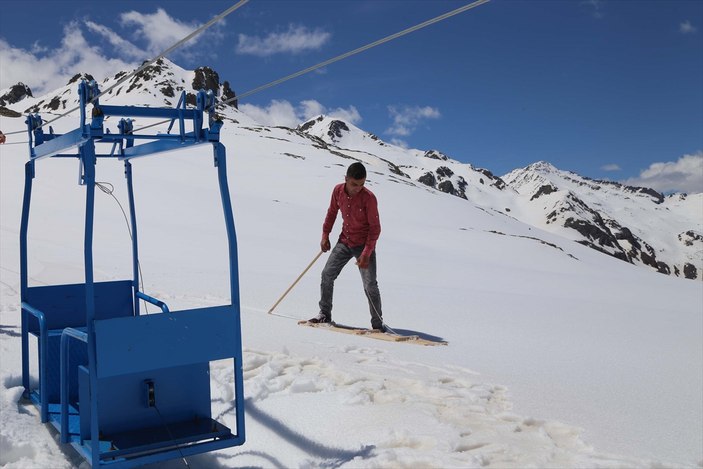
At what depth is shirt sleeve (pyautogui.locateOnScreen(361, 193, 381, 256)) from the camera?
8299mm

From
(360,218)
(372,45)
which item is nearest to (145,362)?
(372,45)

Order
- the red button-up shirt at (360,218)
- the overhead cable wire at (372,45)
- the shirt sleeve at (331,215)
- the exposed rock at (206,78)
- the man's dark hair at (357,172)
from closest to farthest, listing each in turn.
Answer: the overhead cable wire at (372,45) < the man's dark hair at (357,172) < the red button-up shirt at (360,218) < the shirt sleeve at (331,215) < the exposed rock at (206,78)

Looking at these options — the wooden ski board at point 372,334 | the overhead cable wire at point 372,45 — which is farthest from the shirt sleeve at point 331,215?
the overhead cable wire at point 372,45

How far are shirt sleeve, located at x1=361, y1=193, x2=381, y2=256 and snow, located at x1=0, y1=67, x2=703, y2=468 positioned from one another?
1.18m

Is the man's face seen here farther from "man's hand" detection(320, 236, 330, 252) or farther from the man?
"man's hand" detection(320, 236, 330, 252)

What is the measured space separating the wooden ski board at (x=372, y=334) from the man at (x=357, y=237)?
170mm

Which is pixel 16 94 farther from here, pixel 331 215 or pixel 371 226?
pixel 371 226

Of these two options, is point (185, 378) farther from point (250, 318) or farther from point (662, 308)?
point (662, 308)

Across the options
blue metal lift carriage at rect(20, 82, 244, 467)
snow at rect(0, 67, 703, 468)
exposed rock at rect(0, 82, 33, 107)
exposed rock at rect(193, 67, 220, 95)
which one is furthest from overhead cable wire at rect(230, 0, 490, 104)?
exposed rock at rect(0, 82, 33, 107)

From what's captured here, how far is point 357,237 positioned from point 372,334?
132 centimetres

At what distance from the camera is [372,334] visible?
8.17 m

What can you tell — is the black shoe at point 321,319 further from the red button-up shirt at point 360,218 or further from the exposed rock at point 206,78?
the exposed rock at point 206,78

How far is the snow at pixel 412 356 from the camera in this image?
454 cm

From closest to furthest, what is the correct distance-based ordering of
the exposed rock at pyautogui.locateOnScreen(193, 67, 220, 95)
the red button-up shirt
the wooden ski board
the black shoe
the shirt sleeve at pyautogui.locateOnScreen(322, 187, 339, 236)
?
the wooden ski board
the red button-up shirt
the black shoe
the shirt sleeve at pyautogui.locateOnScreen(322, 187, 339, 236)
the exposed rock at pyautogui.locateOnScreen(193, 67, 220, 95)
